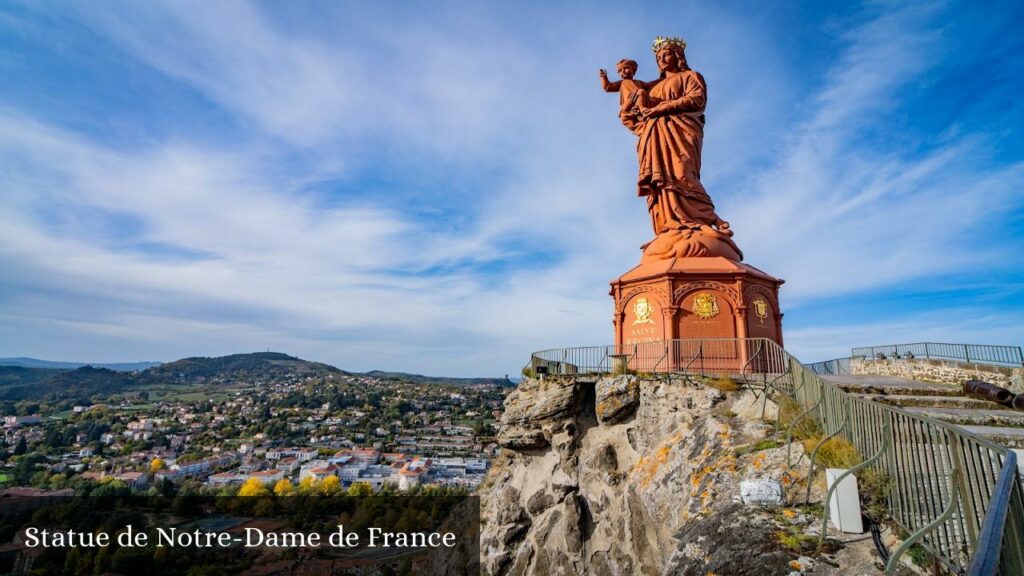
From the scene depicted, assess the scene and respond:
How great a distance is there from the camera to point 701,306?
14.9 metres

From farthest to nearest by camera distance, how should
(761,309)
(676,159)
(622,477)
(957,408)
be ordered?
(676,159) < (761,309) < (622,477) < (957,408)

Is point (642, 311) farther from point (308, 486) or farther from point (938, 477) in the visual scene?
point (308, 486)

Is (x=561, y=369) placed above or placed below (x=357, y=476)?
above

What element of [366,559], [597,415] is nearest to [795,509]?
[597,415]

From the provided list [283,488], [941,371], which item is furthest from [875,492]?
[283,488]

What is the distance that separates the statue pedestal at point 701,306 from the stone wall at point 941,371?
3084 mm

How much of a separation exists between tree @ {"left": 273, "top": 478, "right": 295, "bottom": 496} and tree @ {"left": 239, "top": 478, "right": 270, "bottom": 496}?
3.49 ft

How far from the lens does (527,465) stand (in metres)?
15.4

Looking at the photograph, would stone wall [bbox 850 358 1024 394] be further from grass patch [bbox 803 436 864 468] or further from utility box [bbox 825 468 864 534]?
utility box [bbox 825 468 864 534]

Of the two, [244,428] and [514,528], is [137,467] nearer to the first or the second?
[244,428]

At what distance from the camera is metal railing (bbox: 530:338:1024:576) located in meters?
2.35

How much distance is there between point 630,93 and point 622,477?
46.9 ft

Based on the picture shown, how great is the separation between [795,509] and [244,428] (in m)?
109

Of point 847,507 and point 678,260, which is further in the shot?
point 678,260
